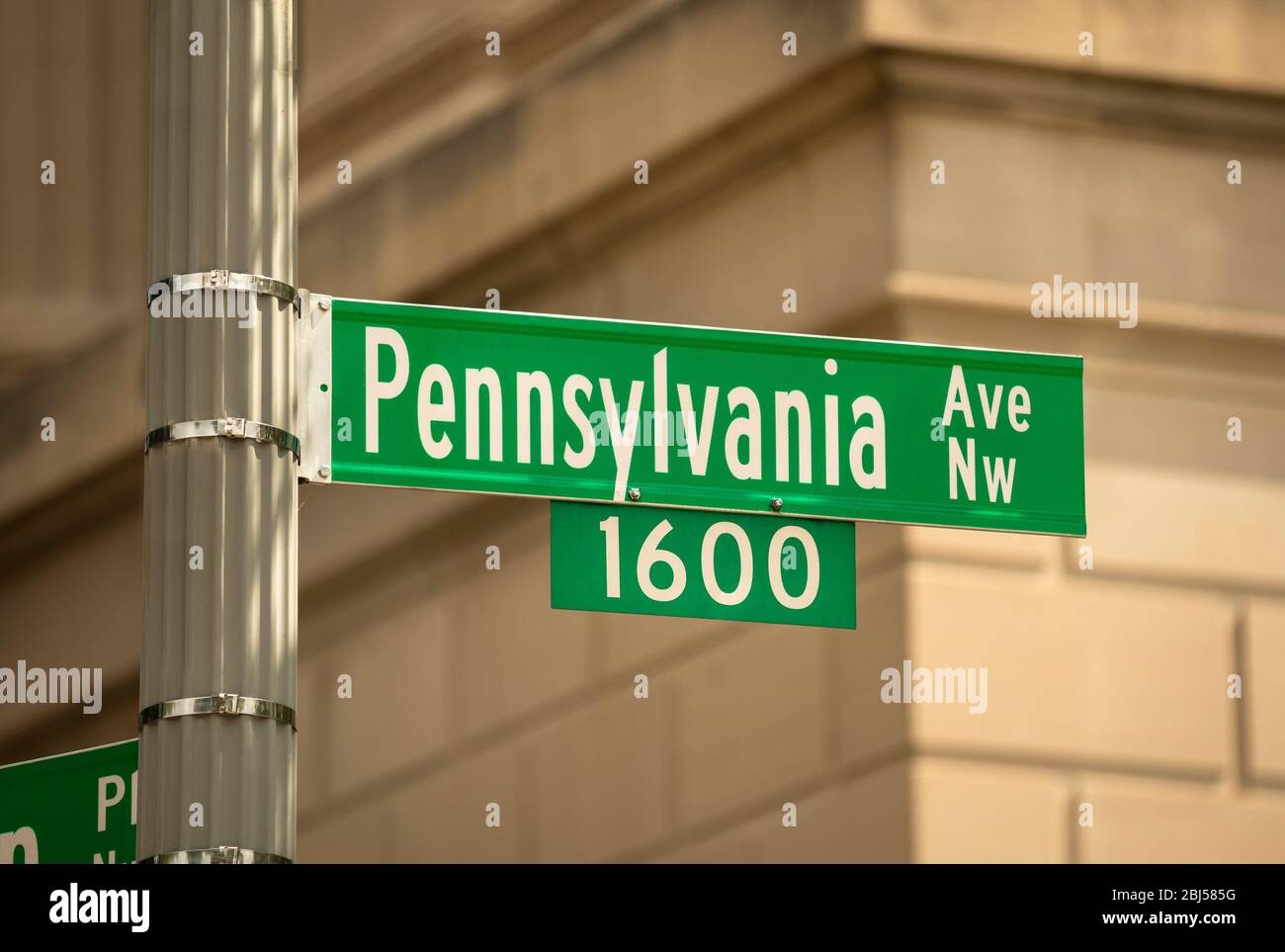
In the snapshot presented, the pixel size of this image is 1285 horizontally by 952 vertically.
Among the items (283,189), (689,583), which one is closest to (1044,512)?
(689,583)

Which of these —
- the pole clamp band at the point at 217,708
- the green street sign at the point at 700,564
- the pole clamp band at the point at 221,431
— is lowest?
the pole clamp band at the point at 217,708

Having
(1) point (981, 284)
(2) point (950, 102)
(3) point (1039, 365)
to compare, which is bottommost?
(3) point (1039, 365)

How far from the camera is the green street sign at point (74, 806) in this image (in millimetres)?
4234

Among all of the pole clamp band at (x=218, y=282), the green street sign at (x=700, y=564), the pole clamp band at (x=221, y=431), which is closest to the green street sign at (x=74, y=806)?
the green street sign at (x=700, y=564)

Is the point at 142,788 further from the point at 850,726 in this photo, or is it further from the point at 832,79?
the point at 832,79

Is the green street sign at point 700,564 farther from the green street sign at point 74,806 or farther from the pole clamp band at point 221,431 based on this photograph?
the green street sign at point 74,806

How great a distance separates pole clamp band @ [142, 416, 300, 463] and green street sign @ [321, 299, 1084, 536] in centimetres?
18

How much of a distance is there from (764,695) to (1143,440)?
→ 1.19m

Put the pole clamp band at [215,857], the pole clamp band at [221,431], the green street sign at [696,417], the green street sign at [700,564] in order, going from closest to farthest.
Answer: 1. the pole clamp band at [215,857]
2. the pole clamp band at [221,431]
3. the green street sign at [696,417]
4. the green street sign at [700,564]

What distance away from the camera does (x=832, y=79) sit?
20.7ft

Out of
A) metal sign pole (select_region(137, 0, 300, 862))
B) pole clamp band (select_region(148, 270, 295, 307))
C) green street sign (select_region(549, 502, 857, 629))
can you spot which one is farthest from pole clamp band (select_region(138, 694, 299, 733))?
green street sign (select_region(549, 502, 857, 629))

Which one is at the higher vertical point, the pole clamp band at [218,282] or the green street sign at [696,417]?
the pole clamp band at [218,282]

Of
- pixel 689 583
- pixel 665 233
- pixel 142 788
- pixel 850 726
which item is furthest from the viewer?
pixel 665 233

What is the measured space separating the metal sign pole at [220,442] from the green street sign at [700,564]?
24.5 inches
